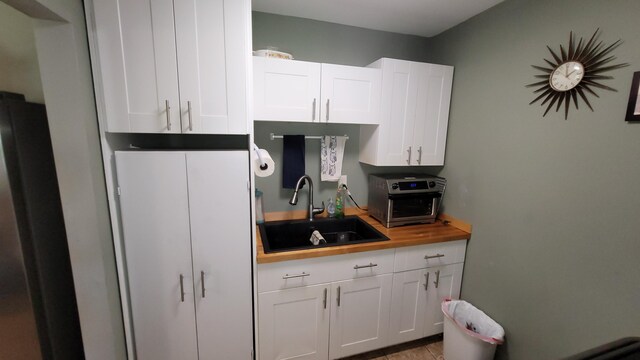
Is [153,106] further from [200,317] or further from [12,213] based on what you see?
[200,317]

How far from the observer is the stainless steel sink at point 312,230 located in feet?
6.54

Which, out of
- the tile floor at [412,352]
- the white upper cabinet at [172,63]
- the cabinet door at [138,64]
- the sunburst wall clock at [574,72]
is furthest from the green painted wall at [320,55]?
the tile floor at [412,352]

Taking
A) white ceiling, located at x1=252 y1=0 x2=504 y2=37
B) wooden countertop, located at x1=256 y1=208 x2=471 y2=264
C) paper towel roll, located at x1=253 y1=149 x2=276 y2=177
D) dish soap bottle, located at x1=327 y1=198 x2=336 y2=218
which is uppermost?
white ceiling, located at x1=252 y1=0 x2=504 y2=37

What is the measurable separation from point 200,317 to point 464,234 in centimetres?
185

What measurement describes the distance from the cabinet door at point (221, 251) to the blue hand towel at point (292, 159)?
597 mm

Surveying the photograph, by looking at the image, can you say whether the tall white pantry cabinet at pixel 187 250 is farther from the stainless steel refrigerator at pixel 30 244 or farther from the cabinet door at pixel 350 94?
the cabinet door at pixel 350 94

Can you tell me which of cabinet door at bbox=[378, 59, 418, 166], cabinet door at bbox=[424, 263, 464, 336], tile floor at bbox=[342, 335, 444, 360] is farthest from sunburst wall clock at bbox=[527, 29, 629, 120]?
tile floor at bbox=[342, 335, 444, 360]

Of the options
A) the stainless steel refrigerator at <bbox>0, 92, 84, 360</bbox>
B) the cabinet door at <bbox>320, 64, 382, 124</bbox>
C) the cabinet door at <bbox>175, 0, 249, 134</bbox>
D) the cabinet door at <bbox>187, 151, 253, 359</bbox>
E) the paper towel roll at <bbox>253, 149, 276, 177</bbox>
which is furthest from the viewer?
the cabinet door at <bbox>320, 64, 382, 124</bbox>

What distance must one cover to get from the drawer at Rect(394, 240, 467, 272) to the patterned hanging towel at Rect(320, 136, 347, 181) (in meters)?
0.77

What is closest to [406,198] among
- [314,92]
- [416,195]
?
[416,195]

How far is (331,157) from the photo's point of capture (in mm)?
2111

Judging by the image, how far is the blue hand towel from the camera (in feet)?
6.49

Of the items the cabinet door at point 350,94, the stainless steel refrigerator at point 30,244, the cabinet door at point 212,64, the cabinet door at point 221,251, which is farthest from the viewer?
the cabinet door at point 350,94

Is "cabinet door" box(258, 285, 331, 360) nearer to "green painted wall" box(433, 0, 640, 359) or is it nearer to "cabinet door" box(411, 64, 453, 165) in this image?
"green painted wall" box(433, 0, 640, 359)
